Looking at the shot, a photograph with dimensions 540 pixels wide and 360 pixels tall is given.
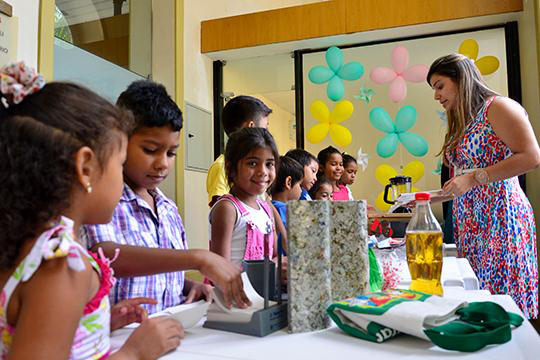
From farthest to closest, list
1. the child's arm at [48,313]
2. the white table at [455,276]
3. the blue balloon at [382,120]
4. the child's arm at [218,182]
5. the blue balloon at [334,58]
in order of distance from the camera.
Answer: the blue balloon at [334,58] < the blue balloon at [382,120] < the child's arm at [218,182] < the white table at [455,276] < the child's arm at [48,313]

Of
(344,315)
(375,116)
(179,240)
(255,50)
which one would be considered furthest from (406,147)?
(344,315)

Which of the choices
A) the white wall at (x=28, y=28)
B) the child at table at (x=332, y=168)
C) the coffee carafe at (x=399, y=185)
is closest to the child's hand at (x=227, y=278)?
the white wall at (x=28, y=28)

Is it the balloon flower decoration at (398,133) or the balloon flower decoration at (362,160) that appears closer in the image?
the balloon flower decoration at (398,133)

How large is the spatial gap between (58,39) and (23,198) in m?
2.32

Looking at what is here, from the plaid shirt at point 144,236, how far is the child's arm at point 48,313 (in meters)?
0.37

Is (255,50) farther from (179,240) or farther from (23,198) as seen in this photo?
(23,198)

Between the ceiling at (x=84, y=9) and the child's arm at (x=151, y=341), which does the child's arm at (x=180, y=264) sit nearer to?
the child's arm at (x=151, y=341)

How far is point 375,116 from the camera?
3750 mm

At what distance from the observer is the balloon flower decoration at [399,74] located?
12.0 ft

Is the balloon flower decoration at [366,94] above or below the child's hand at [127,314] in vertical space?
above

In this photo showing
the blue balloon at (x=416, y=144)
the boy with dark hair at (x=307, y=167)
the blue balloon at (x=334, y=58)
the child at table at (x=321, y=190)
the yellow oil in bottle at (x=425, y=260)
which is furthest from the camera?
the blue balloon at (x=334, y=58)

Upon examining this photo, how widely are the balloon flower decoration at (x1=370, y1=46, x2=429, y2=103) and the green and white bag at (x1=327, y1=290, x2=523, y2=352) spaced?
3258 millimetres

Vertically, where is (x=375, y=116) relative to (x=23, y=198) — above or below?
above

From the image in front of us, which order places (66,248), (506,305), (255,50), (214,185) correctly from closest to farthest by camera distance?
(66,248)
(506,305)
(214,185)
(255,50)
